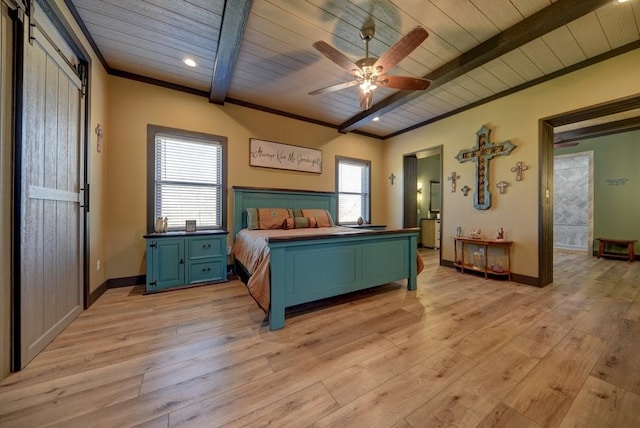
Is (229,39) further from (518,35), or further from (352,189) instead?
(352,189)

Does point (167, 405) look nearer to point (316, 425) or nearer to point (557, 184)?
point (316, 425)

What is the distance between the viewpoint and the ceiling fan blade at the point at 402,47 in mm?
1895

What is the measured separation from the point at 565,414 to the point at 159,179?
4.56 metres

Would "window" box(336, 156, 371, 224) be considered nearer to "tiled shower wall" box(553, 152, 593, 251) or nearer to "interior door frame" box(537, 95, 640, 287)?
"interior door frame" box(537, 95, 640, 287)

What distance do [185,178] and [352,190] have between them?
336 cm

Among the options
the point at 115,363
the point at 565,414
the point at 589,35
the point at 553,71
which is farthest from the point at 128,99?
the point at 553,71

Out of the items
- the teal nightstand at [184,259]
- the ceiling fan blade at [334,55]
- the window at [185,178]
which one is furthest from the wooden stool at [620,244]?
the window at [185,178]

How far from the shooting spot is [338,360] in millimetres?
1684

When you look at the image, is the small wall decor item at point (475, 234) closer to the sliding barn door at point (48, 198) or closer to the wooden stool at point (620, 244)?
the wooden stool at point (620, 244)

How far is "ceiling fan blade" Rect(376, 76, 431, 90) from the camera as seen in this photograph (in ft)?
8.24

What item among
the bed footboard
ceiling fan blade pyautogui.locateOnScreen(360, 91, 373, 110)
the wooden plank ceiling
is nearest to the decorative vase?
the wooden plank ceiling

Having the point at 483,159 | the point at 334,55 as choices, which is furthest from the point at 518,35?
the point at 483,159

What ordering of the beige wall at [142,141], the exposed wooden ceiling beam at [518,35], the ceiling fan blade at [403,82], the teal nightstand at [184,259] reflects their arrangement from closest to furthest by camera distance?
1. the exposed wooden ceiling beam at [518,35]
2. the ceiling fan blade at [403,82]
3. the teal nightstand at [184,259]
4. the beige wall at [142,141]

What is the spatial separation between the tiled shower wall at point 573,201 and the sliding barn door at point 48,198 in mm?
9292
